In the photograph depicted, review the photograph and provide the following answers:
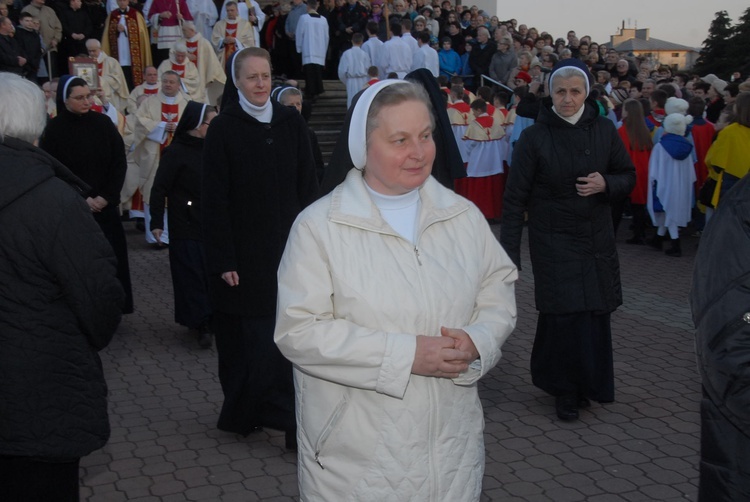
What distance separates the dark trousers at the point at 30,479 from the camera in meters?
3.10

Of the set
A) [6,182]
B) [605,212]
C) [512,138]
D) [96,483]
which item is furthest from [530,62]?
[6,182]

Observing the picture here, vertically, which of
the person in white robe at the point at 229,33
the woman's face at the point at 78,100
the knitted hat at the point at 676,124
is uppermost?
the person in white robe at the point at 229,33

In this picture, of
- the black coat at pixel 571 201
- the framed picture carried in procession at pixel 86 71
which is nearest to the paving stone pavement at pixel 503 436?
the black coat at pixel 571 201

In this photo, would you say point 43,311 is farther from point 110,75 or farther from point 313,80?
point 313,80

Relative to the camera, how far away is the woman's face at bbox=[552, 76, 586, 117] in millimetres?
5477

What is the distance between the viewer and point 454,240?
2941 mm

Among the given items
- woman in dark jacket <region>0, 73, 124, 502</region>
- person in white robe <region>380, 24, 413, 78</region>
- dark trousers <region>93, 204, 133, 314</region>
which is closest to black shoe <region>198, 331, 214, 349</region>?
dark trousers <region>93, 204, 133, 314</region>

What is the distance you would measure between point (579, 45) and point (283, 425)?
21.3 metres

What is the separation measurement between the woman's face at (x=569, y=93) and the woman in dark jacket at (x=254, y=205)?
1.52 m

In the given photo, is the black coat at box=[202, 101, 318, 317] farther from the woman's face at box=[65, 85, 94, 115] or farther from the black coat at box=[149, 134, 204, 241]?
the woman's face at box=[65, 85, 94, 115]

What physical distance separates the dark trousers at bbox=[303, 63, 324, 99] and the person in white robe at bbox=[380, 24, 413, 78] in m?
1.41

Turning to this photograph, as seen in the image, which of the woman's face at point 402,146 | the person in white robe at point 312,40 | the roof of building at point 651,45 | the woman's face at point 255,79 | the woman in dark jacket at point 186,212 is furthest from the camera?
the roof of building at point 651,45

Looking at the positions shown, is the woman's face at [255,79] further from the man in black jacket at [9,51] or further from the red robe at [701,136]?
the man in black jacket at [9,51]

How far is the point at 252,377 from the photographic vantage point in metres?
5.30
